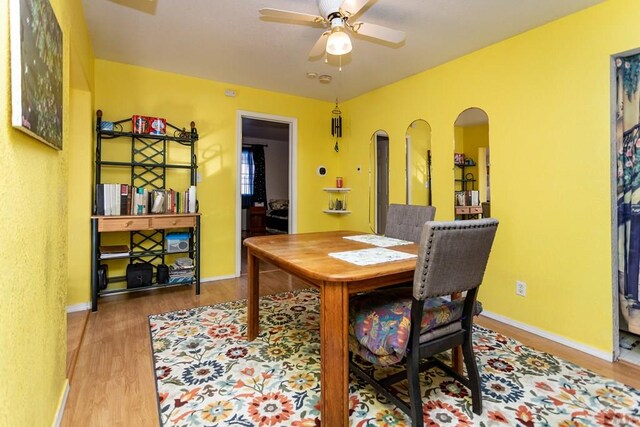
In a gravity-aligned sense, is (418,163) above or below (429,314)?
above

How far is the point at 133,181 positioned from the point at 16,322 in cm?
277

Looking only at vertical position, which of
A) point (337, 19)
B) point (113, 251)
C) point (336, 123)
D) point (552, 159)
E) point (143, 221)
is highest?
point (336, 123)

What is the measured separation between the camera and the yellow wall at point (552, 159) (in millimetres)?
2102

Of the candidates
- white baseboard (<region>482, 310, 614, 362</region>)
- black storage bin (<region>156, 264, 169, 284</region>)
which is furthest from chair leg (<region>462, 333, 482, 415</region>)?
black storage bin (<region>156, 264, 169, 284</region>)

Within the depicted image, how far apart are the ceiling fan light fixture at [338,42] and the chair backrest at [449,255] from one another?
1310 mm

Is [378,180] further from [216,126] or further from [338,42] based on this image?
[338,42]

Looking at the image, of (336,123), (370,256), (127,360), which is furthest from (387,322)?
(336,123)

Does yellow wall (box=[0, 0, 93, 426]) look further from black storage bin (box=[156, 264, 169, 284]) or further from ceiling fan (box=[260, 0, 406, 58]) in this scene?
black storage bin (box=[156, 264, 169, 284])

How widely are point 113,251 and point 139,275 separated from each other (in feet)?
1.07

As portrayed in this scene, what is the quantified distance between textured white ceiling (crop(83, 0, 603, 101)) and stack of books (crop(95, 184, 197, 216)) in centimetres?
128

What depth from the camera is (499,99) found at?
2.69m

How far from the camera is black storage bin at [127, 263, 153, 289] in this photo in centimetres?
310

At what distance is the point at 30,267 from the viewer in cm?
103

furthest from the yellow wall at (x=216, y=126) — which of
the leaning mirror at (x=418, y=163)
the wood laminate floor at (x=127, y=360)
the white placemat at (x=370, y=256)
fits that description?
the white placemat at (x=370, y=256)
